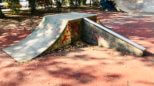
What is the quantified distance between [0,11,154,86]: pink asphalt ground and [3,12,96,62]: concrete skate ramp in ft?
0.90

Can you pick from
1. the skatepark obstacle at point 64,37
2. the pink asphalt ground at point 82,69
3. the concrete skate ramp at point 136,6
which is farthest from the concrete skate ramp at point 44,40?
the concrete skate ramp at point 136,6

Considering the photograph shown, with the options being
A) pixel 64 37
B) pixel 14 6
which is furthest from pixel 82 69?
pixel 14 6

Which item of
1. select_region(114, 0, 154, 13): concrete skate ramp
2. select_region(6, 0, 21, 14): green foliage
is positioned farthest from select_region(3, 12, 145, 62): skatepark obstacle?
select_region(114, 0, 154, 13): concrete skate ramp

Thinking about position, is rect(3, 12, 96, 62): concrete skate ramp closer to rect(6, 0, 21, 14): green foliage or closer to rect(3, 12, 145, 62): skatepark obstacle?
rect(3, 12, 145, 62): skatepark obstacle

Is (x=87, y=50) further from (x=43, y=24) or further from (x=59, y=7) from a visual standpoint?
(x=59, y=7)

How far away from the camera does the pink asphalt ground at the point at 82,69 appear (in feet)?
17.9

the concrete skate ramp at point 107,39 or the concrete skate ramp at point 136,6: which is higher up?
the concrete skate ramp at point 136,6

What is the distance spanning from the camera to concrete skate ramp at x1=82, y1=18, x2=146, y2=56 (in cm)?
692

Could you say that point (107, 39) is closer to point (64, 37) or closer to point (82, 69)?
point (64, 37)

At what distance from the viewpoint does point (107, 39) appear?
770cm

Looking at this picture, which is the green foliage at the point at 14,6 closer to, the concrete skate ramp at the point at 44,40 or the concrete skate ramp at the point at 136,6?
the concrete skate ramp at the point at 136,6

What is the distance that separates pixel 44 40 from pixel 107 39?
6.69 feet

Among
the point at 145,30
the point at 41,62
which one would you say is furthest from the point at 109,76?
the point at 145,30

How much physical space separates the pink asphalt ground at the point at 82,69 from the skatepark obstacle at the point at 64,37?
0.26m
